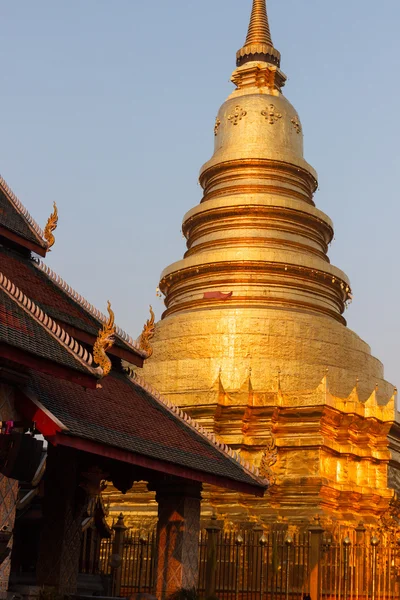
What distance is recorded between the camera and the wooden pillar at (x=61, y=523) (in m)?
13.1

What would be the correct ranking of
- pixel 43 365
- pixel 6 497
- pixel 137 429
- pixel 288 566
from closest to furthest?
pixel 6 497 → pixel 43 365 → pixel 137 429 → pixel 288 566

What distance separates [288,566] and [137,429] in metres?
4.58

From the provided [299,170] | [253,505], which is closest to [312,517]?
[253,505]

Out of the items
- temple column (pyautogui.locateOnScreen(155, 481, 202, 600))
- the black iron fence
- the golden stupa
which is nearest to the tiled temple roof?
temple column (pyautogui.locateOnScreen(155, 481, 202, 600))

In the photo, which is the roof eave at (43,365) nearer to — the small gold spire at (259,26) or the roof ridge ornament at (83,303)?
the roof ridge ornament at (83,303)

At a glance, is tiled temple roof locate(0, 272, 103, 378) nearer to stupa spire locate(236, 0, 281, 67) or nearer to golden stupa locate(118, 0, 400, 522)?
golden stupa locate(118, 0, 400, 522)

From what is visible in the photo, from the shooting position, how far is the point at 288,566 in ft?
52.5

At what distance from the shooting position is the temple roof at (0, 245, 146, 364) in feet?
47.2

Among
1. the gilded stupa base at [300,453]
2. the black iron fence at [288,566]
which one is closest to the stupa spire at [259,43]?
the gilded stupa base at [300,453]

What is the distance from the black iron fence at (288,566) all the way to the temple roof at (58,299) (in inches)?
132

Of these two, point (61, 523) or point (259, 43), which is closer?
point (61, 523)

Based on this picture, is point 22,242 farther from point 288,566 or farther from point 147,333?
point 288,566

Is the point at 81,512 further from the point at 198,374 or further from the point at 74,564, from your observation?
the point at 198,374

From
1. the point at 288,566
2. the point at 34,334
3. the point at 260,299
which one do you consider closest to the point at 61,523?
the point at 34,334
